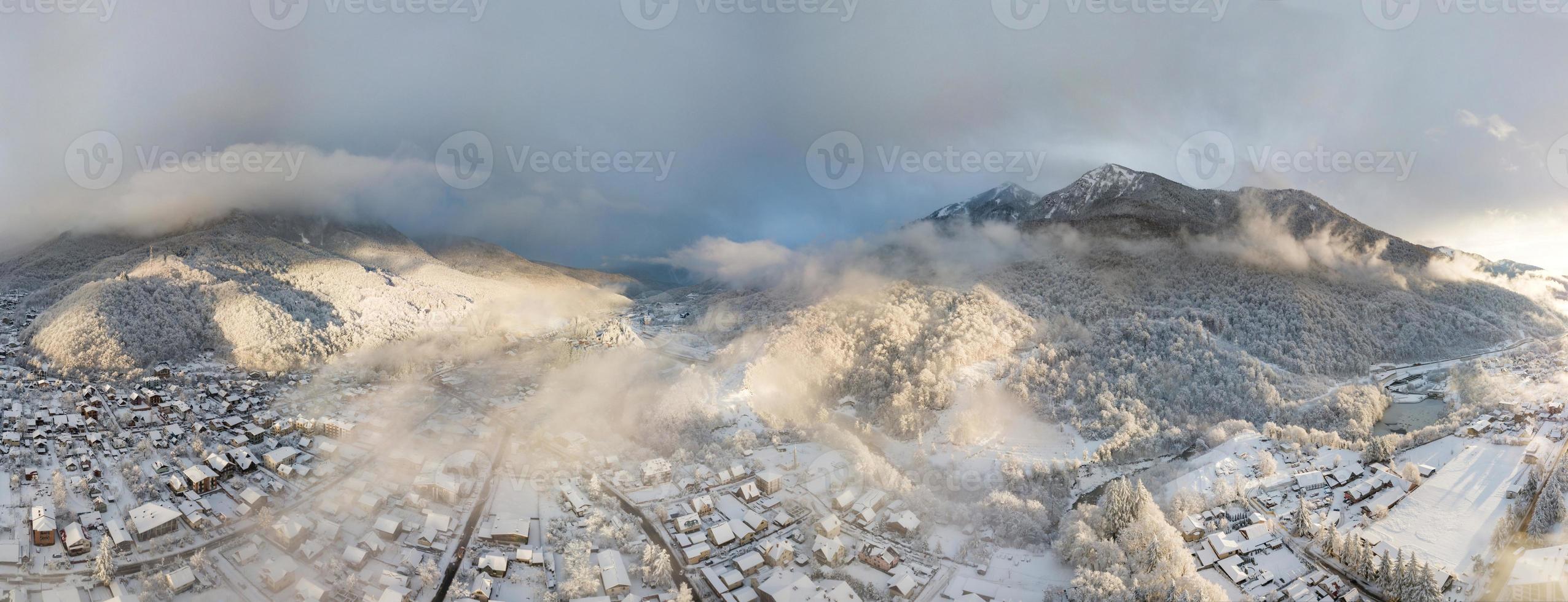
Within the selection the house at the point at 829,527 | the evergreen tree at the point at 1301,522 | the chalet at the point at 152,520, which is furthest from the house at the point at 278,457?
the evergreen tree at the point at 1301,522

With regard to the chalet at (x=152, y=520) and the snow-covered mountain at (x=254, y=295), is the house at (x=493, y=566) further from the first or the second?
the snow-covered mountain at (x=254, y=295)

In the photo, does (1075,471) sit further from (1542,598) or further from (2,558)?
(2,558)

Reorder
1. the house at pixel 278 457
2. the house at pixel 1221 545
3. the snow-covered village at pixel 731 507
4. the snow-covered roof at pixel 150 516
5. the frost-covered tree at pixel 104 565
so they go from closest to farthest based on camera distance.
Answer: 1. the frost-covered tree at pixel 104 565
2. the snow-covered village at pixel 731 507
3. the house at pixel 1221 545
4. the snow-covered roof at pixel 150 516
5. the house at pixel 278 457

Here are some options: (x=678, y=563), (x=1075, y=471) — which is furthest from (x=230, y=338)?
(x=1075, y=471)

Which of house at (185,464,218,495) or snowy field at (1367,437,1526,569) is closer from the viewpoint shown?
snowy field at (1367,437,1526,569)

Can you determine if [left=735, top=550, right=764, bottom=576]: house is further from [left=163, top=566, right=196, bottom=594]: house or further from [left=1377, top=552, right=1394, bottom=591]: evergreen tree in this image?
[left=1377, top=552, right=1394, bottom=591]: evergreen tree

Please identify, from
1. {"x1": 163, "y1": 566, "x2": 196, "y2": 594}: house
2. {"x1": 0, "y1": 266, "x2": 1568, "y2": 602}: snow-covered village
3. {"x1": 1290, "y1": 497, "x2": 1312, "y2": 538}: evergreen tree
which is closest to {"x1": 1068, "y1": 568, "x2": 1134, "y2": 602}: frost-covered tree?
{"x1": 0, "y1": 266, "x2": 1568, "y2": 602}: snow-covered village
